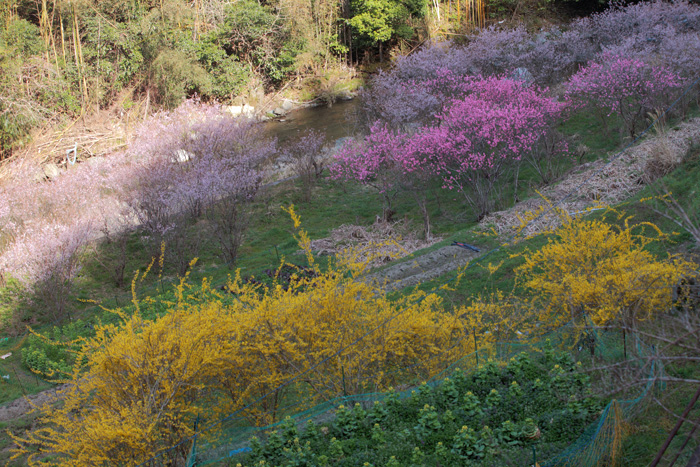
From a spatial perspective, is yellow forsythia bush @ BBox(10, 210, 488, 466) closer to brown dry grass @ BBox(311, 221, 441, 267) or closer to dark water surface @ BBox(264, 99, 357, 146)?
brown dry grass @ BBox(311, 221, 441, 267)

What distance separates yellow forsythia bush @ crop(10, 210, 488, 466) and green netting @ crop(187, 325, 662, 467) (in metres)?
0.20

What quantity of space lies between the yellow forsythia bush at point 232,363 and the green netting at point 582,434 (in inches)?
7.8

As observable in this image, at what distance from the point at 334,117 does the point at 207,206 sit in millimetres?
13914

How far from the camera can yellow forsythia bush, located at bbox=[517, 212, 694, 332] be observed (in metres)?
5.36

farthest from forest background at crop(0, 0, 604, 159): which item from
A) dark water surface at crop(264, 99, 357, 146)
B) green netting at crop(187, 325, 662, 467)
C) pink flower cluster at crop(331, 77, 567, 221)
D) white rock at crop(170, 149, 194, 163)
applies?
green netting at crop(187, 325, 662, 467)

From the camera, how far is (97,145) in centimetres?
2395

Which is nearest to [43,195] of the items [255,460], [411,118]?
[411,118]

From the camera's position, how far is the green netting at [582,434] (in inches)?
168

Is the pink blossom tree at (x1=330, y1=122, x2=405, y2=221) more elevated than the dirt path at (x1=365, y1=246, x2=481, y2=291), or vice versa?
the pink blossom tree at (x1=330, y1=122, x2=405, y2=221)

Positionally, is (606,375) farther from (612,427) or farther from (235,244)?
(235,244)

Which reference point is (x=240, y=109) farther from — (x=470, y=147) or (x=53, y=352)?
(x=53, y=352)

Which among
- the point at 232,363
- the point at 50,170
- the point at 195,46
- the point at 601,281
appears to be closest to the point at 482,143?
the point at 601,281

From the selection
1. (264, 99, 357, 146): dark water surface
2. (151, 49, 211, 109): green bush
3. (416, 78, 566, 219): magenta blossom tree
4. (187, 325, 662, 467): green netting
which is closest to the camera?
(187, 325, 662, 467): green netting

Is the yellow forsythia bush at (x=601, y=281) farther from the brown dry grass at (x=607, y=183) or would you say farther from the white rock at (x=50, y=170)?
the white rock at (x=50, y=170)
